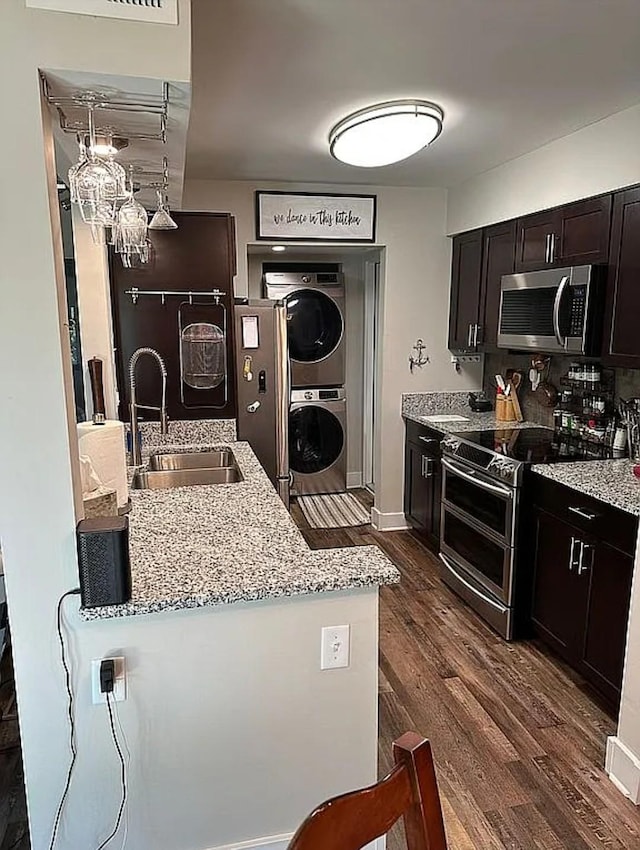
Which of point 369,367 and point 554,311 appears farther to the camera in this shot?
point 369,367

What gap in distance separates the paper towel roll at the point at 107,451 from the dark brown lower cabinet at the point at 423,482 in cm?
230

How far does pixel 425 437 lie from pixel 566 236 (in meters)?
1.65

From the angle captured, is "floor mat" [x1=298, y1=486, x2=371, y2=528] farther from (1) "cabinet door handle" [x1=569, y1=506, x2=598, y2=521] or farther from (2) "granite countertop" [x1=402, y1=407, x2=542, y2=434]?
(1) "cabinet door handle" [x1=569, y1=506, x2=598, y2=521]

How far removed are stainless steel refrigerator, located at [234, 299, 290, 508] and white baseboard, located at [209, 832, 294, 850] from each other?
7.40 feet

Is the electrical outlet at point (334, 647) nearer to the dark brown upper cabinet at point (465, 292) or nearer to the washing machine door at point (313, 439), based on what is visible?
the dark brown upper cabinet at point (465, 292)

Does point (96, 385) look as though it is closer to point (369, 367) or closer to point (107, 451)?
point (107, 451)

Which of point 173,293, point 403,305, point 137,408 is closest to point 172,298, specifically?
point 173,293

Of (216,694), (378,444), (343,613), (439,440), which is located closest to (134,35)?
(343,613)

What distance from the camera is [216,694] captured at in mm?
1587

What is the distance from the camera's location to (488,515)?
10.2ft

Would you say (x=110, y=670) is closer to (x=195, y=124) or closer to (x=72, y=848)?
(x=72, y=848)

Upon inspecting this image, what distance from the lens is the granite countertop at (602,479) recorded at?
7.53 feet

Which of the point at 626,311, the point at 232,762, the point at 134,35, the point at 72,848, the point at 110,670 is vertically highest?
the point at 134,35

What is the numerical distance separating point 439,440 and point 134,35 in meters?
3.13
